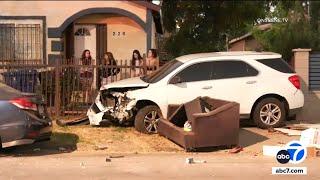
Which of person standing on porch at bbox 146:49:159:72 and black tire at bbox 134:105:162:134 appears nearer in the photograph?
black tire at bbox 134:105:162:134

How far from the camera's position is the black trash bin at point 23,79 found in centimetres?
1424

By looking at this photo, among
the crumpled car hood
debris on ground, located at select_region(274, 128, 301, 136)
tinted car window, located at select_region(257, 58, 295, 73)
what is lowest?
debris on ground, located at select_region(274, 128, 301, 136)

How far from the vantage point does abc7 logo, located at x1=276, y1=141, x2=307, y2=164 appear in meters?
9.10

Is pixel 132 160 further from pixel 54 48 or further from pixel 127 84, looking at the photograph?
pixel 54 48

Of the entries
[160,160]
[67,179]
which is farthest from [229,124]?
[67,179]

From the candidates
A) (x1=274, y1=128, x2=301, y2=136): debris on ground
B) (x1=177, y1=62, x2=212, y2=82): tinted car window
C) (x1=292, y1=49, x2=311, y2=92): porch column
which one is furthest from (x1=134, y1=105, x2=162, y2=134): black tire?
(x1=292, y1=49, x2=311, y2=92): porch column

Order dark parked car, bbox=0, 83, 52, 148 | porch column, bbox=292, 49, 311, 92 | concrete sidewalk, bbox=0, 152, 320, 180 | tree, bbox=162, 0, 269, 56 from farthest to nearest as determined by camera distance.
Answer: tree, bbox=162, 0, 269, 56 < porch column, bbox=292, 49, 311, 92 < dark parked car, bbox=0, 83, 52, 148 < concrete sidewalk, bbox=0, 152, 320, 180

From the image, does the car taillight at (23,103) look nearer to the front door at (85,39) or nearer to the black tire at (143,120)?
the black tire at (143,120)

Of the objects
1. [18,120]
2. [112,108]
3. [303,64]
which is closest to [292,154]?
[18,120]

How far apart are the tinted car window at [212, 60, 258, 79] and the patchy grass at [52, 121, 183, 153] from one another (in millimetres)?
2027

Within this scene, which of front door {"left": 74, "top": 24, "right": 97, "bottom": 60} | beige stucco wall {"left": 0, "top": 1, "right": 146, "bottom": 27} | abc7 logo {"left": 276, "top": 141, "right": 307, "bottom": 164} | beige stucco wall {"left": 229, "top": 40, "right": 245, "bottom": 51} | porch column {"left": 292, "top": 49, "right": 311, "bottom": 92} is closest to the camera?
abc7 logo {"left": 276, "top": 141, "right": 307, "bottom": 164}

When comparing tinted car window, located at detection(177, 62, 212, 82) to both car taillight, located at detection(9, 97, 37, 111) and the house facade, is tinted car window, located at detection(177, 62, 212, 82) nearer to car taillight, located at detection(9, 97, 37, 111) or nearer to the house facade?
car taillight, located at detection(9, 97, 37, 111)

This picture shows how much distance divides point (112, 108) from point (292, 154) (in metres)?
4.64

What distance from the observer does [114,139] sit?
11.8 meters
